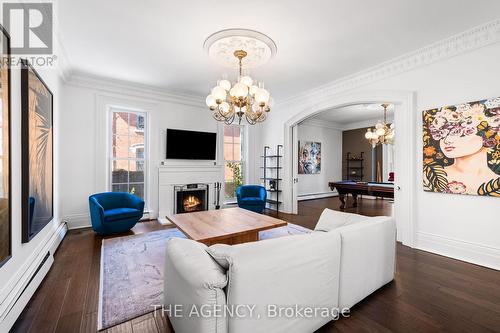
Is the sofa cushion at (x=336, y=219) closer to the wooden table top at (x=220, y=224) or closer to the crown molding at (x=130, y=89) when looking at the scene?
the wooden table top at (x=220, y=224)

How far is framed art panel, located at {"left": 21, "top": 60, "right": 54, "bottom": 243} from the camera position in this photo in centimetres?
202

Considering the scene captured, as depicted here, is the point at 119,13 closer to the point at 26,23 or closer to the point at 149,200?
the point at 26,23

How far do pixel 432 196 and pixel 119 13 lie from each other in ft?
15.4

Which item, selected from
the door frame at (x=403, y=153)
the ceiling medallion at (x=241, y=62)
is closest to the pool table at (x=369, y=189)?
the door frame at (x=403, y=153)

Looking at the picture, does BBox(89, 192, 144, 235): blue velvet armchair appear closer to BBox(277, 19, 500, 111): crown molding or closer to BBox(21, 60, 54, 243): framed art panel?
BBox(21, 60, 54, 243): framed art panel

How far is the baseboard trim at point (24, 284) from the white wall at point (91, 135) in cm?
167

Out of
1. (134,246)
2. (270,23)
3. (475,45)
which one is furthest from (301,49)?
(134,246)

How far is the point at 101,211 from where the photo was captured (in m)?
3.72

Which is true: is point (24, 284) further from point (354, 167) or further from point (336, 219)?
point (354, 167)

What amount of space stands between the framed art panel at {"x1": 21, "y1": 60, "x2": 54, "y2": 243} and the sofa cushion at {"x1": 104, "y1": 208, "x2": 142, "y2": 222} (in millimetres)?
849

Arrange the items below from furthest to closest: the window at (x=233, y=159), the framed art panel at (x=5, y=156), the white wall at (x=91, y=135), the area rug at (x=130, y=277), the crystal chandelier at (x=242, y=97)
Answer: the window at (x=233, y=159) < the white wall at (x=91, y=135) < the crystal chandelier at (x=242, y=97) < the area rug at (x=130, y=277) < the framed art panel at (x=5, y=156)

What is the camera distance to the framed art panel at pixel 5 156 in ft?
5.20

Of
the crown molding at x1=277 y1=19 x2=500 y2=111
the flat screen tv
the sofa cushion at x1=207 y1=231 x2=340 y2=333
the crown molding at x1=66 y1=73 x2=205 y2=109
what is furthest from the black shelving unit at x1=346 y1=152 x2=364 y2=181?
the sofa cushion at x1=207 y1=231 x2=340 y2=333

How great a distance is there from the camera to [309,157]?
857 cm
